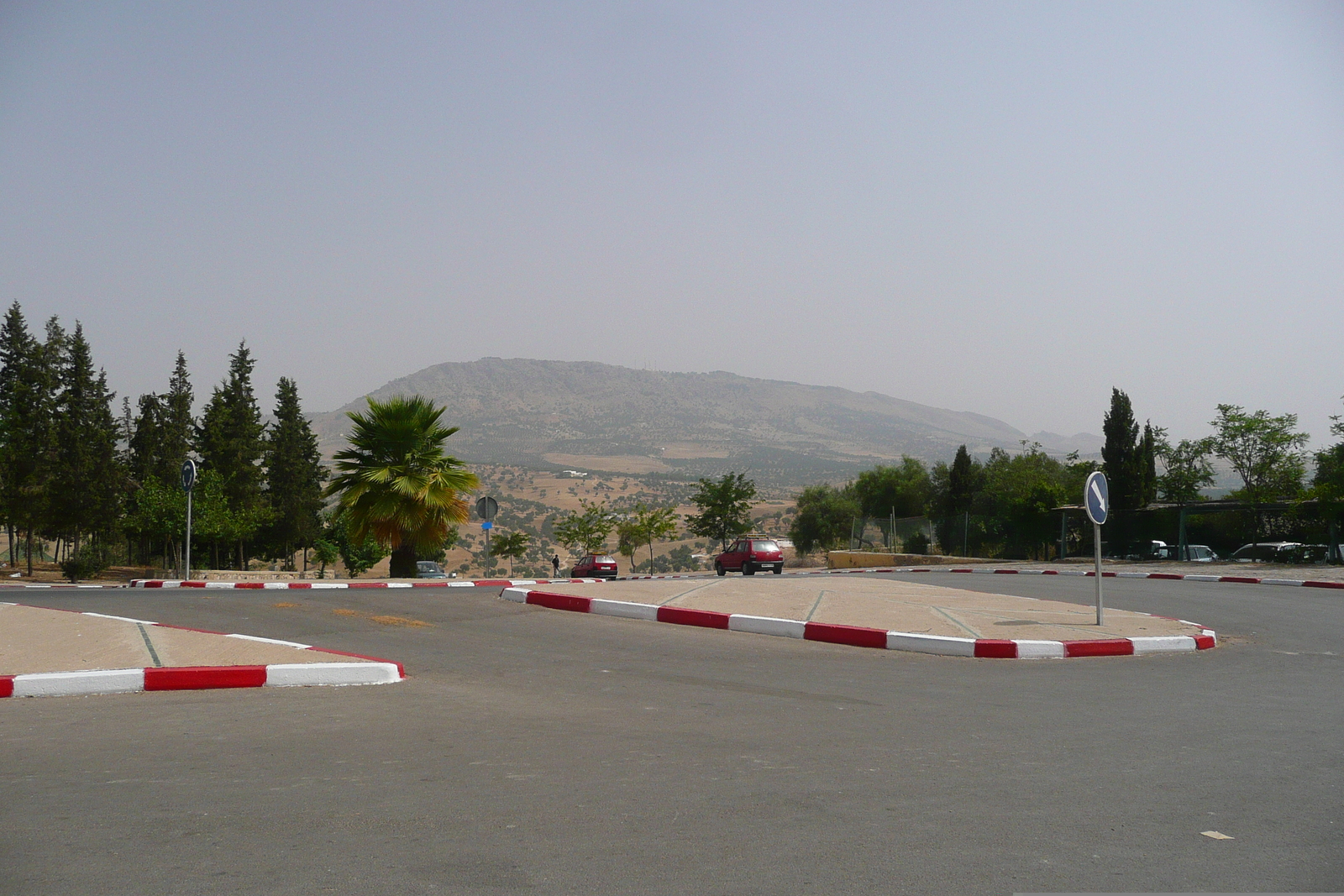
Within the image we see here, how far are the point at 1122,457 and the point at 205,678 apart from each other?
140 feet

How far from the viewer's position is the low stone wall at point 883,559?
39.8m

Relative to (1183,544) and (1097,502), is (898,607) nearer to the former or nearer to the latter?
(1097,502)

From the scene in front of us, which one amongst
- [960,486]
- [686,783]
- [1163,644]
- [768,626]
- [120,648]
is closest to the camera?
[686,783]

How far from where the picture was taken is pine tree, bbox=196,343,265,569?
45062mm

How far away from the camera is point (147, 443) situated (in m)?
48.4

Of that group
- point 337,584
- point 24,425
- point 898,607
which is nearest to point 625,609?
point 898,607

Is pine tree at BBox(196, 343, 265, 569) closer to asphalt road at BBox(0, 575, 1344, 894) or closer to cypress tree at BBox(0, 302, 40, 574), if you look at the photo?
cypress tree at BBox(0, 302, 40, 574)

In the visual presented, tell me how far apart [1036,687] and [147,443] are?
50.0m

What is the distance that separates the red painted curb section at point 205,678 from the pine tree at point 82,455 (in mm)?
32354

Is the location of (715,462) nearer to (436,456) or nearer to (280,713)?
(436,456)

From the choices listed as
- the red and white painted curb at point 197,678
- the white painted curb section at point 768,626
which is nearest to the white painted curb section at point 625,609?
the white painted curb section at point 768,626

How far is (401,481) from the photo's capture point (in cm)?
2384

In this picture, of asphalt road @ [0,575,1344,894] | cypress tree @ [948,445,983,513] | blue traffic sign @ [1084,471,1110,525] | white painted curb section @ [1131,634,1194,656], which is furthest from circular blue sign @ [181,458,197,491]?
cypress tree @ [948,445,983,513]

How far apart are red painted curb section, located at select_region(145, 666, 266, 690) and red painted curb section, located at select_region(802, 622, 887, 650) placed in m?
6.80
